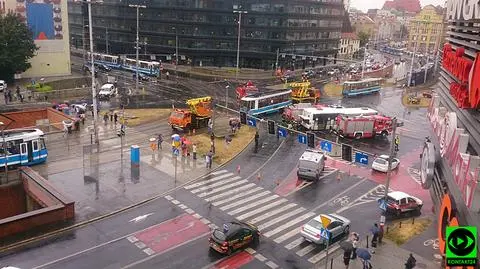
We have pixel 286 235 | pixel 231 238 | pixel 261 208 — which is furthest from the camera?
pixel 261 208

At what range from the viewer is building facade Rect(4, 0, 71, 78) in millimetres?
78250

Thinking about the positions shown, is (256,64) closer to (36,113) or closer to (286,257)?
(36,113)

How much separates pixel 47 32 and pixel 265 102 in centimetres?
4313

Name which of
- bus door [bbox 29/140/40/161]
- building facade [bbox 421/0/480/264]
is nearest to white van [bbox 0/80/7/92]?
bus door [bbox 29/140/40/161]

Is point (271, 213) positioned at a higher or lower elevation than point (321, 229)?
lower

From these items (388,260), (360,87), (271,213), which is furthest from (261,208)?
(360,87)

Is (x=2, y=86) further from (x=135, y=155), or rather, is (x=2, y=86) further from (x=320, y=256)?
(x=320, y=256)

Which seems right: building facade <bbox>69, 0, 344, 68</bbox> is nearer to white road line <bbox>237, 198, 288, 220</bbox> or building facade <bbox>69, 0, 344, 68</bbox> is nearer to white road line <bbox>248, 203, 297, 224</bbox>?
white road line <bbox>237, 198, 288, 220</bbox>

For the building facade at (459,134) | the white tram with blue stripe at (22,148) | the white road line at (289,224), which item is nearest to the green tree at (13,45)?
the white tram with blue stripe at (22,148)

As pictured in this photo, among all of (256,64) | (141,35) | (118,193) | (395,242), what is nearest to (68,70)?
(141,35)

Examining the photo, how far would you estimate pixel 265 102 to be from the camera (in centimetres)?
6375

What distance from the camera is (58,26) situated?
270ft

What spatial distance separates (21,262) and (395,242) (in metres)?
21.3

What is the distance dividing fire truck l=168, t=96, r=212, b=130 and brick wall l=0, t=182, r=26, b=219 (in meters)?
19.6
